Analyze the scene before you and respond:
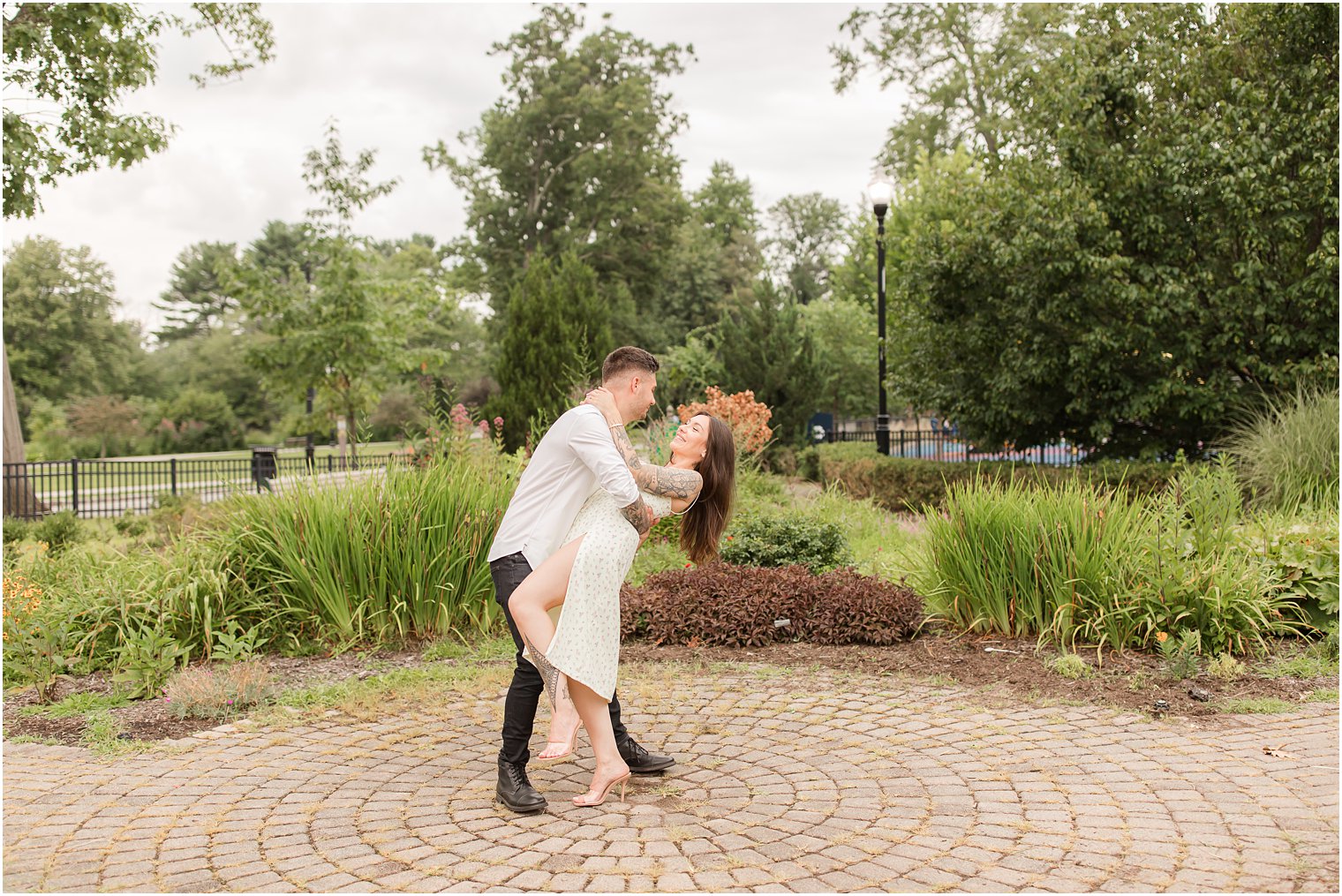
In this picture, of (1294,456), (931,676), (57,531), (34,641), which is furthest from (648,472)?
(57,531)

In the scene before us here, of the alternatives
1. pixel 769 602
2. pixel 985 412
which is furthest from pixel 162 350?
pixel 769 602

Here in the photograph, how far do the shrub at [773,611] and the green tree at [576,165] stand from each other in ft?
103

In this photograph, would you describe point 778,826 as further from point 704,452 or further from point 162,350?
point 162,350

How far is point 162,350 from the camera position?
192 feet

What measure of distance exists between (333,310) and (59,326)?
30338 millimetres

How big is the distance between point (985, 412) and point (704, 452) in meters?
10.5

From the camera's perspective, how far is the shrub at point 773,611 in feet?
23.1

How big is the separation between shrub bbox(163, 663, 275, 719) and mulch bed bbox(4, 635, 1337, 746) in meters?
0.07

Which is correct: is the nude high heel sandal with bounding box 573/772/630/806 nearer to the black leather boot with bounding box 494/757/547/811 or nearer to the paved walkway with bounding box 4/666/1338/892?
the paved walkway with bounding box 4/666/1338/892

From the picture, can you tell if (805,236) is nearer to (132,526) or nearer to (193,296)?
(193,296)

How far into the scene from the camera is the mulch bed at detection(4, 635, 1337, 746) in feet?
17.9

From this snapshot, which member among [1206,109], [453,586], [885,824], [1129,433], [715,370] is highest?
[1206,109]

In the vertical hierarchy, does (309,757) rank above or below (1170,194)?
below

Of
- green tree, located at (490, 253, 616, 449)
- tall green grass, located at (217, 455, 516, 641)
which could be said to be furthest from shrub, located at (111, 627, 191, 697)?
green tree, located at (490, 253, 616, 449)
